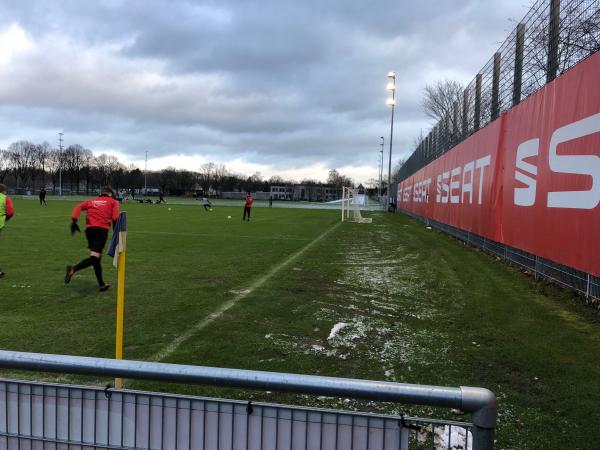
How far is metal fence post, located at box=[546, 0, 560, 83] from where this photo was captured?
918 centimetres

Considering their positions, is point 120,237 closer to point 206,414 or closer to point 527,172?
point 206,414

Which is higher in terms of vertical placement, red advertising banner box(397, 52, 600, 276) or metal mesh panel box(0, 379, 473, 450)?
red advertising banner box(397, 52, 600, 276)

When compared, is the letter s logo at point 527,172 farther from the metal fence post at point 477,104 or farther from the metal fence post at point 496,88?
the metal fence post at point 477,104

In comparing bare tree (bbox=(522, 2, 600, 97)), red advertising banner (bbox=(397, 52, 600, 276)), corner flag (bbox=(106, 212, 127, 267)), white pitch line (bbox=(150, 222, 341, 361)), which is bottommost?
white pitch line (bbox=(150, 222, 341, 361))

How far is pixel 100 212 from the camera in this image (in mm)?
8430

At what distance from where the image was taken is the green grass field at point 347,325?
14.2ft

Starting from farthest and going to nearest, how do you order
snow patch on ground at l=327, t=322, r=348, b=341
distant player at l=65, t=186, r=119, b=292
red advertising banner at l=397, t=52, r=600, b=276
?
distant player at l=65, t=186, r=119, b=292 < red advertising banner at l=397, t=52, r=600, b=276 < snow patch on ground at l=327, t=322, r=348, b=341

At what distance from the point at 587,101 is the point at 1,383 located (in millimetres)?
7630

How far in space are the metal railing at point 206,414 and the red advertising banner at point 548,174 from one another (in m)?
5.62

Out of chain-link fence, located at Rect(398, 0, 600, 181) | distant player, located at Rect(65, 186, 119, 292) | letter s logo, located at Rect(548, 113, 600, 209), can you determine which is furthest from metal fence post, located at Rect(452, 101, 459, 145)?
distant player, located at Rect(65, 186, 119, 292)

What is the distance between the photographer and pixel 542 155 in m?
8.66

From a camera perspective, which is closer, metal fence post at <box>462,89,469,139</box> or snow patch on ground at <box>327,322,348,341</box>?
snow patch on ground at <box>327,322,348,341</box>

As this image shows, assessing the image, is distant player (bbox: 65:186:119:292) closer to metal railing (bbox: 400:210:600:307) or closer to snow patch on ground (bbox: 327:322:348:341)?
snow patch on ground (bbox: 327:322:348:341)

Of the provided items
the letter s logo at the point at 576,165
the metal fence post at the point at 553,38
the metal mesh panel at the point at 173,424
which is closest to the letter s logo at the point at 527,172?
the letter s logo at the point at 576,165
